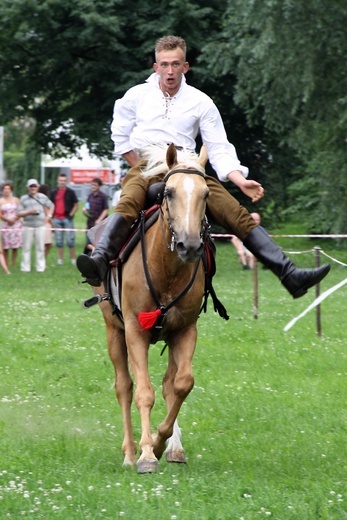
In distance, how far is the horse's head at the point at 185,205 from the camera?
705 centimetres

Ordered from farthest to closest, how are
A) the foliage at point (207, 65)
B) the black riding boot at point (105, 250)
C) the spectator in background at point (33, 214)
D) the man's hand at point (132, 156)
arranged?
1. the foliage at point (207, 65)
2. the spectator in background at point (33, 214)
3. the man's hand at point (132, 156)
4. the black riding boot at point (105, 250)

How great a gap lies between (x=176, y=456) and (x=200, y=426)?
1306 mm

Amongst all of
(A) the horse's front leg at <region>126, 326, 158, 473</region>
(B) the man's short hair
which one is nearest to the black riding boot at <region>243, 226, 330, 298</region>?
(A) the horse's front leg at <region>126, 326, 158, 473</region>

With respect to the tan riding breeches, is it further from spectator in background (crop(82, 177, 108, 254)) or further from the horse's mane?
spectator in background (crop(82, 177, 108, 254))

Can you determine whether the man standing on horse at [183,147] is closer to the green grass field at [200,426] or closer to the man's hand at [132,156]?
the man's hand at [132,156]

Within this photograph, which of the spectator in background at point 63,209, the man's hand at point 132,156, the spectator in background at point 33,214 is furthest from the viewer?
the spectator in background at point 63,209

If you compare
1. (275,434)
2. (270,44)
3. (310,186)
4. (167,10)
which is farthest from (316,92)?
(275,434)

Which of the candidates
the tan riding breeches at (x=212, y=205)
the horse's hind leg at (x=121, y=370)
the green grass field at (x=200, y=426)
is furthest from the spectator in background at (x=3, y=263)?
the tan riding breeches at (x=212, y=205)

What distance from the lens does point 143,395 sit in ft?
25.7

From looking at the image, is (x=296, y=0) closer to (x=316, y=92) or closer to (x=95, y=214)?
(x=316, y=92)

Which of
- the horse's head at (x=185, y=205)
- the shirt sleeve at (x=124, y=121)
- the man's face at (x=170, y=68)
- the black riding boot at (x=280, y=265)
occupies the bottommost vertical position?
the black riding boot at (x=280, y=265)

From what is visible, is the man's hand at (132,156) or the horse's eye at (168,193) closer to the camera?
the horse's eye at (168,193)

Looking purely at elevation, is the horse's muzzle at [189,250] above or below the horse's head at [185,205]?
below

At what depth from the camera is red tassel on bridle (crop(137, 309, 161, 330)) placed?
25.6ft
